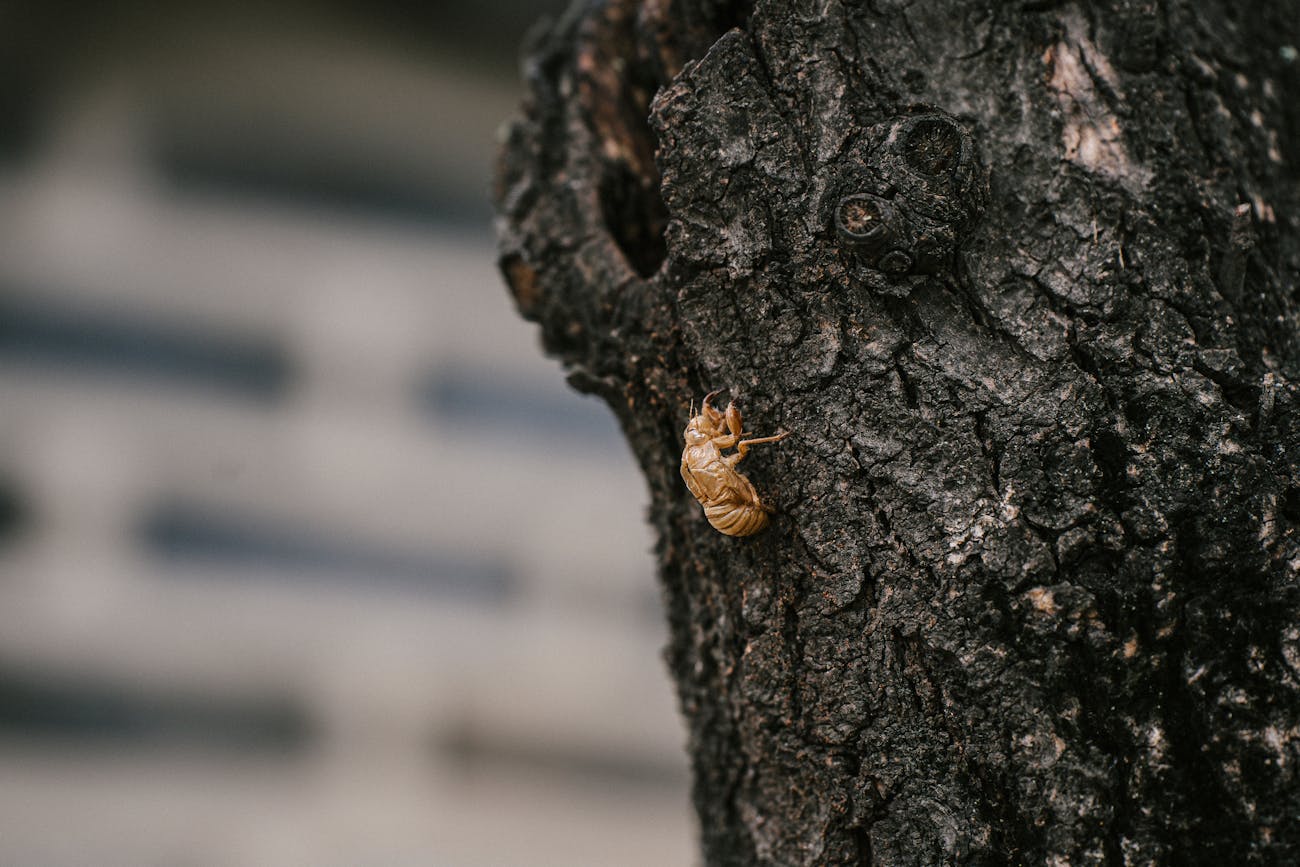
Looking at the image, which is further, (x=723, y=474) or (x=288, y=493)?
(x=288, y=493)

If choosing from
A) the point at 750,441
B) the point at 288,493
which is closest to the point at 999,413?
the point at 750,441

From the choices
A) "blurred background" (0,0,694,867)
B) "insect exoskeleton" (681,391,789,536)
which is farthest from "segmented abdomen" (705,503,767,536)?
"blurred background" (0,0,694,867)

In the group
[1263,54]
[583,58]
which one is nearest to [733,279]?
[583,58]

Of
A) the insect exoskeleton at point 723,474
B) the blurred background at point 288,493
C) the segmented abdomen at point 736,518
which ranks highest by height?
the blurred background at point 288,493

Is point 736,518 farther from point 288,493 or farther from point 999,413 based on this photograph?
point 288,493

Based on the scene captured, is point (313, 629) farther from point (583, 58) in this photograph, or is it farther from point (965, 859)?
point (965, 859)

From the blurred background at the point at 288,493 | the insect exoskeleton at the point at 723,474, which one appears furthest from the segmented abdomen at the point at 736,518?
the blurred background at the point at 288,493

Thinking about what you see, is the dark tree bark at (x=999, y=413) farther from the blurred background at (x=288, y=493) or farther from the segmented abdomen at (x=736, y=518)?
the blurred background at (x=288, y=493)
